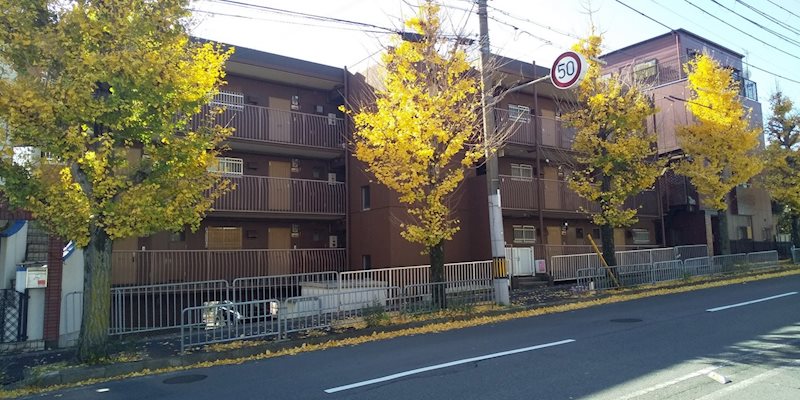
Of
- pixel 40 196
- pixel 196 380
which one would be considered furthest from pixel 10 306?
pixel 196 380

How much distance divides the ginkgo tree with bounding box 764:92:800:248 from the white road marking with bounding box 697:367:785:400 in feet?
85.6

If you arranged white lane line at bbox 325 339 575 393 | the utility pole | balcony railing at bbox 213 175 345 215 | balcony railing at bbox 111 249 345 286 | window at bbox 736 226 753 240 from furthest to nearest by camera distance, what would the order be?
window at bbox 736 226 753 240
balcony railing at bbox 213 175 345 215
balcony railing at bbox 111 249 345 286
the utility pole
white lane line at bbox 325 339 575 393

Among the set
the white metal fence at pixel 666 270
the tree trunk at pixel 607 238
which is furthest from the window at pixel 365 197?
the tree trunk at pixel 607 238

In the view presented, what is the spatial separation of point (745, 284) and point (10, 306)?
22.0 metres

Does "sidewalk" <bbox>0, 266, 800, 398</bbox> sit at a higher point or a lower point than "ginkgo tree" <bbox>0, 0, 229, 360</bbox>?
lower

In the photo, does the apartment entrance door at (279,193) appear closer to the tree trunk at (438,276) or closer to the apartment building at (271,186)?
the apartment building at (271,186)

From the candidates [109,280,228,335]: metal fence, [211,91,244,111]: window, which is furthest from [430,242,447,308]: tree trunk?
Result: [211,91,244,111]: window

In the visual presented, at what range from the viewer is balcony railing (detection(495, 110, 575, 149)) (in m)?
21.2

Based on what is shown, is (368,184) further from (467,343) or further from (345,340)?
(467,343)

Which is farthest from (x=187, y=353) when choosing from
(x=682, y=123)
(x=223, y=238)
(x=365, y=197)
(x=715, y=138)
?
(x=682, y=123)

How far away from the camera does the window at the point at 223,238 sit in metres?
18.0

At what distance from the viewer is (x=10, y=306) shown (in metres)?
10.8

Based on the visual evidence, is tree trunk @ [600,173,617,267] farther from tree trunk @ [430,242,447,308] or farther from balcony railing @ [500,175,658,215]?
tree trunk @ [430,242,447,308]

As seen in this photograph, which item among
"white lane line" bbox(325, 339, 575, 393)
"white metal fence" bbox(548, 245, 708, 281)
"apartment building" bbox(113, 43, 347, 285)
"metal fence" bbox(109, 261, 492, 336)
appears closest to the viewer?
"white lane line" bbox(325, 339, 575, 393)
